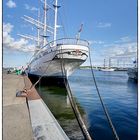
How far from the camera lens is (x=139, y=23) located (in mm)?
3521

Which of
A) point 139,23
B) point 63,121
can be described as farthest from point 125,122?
point 139,23

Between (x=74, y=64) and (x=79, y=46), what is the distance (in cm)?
218

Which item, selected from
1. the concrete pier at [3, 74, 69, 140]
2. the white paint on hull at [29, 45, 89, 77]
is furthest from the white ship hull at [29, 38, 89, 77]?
the concrete pier at [3, 74, 69, 140]

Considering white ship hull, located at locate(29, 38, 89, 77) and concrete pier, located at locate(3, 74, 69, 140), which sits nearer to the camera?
concrete pier, located at locate(3, 74, 69, 140)

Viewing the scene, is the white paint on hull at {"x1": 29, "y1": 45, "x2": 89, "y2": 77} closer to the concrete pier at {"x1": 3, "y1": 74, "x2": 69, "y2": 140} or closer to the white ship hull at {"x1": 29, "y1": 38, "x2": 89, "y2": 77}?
the white ship hull at {"x1": 29, "y1": 38, "x2": 89, "y2": 77}

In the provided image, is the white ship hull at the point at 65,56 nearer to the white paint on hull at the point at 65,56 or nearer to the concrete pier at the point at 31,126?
the white paint on hull at the point at 65,56

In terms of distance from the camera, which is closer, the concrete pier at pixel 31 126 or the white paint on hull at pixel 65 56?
the concrete pier at pixel 31 126

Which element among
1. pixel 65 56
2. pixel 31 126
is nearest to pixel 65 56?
pixel 65 56

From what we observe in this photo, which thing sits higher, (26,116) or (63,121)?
(26,116)

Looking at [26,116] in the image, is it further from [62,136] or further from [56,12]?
[56,12]

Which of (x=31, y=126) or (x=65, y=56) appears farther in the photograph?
(x=65, y=56)

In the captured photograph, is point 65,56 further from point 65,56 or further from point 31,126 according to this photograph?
point 31,126

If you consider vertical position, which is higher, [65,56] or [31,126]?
[65,56]

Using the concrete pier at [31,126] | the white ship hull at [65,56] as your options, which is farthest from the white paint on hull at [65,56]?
the concrete pier at [31,126]
